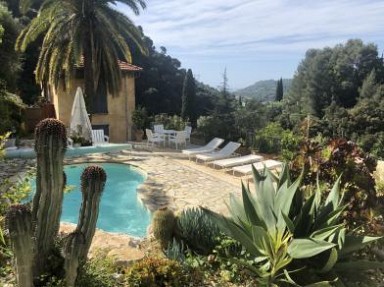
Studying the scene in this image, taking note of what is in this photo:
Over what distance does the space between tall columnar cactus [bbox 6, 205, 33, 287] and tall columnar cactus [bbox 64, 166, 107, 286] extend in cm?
35

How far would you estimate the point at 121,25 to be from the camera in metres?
18.2

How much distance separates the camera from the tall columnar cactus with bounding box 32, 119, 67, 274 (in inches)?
156

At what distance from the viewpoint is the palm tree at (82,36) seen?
1705 cm

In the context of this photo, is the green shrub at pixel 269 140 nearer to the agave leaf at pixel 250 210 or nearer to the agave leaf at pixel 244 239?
the agave leaf at pixel 250 210

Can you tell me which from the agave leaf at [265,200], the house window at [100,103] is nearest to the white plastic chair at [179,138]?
the house window at [100,103]

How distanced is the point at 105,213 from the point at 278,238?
697 cm

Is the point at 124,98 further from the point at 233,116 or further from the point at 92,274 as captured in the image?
the point at 92,274

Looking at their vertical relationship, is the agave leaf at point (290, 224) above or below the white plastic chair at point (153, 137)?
below

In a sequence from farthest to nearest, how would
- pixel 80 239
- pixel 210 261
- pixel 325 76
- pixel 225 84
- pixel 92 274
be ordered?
pixel 325 76
pixel 225 84
pixel 210 261
pixel 92 274
pixel 80 239

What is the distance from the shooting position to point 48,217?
13.8 feet

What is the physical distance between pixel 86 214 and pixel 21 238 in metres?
0.82

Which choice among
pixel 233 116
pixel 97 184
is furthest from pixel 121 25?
pixel 97 184

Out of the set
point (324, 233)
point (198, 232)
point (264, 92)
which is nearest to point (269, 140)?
point (198, 232)

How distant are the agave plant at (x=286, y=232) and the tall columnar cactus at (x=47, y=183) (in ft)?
5.36
